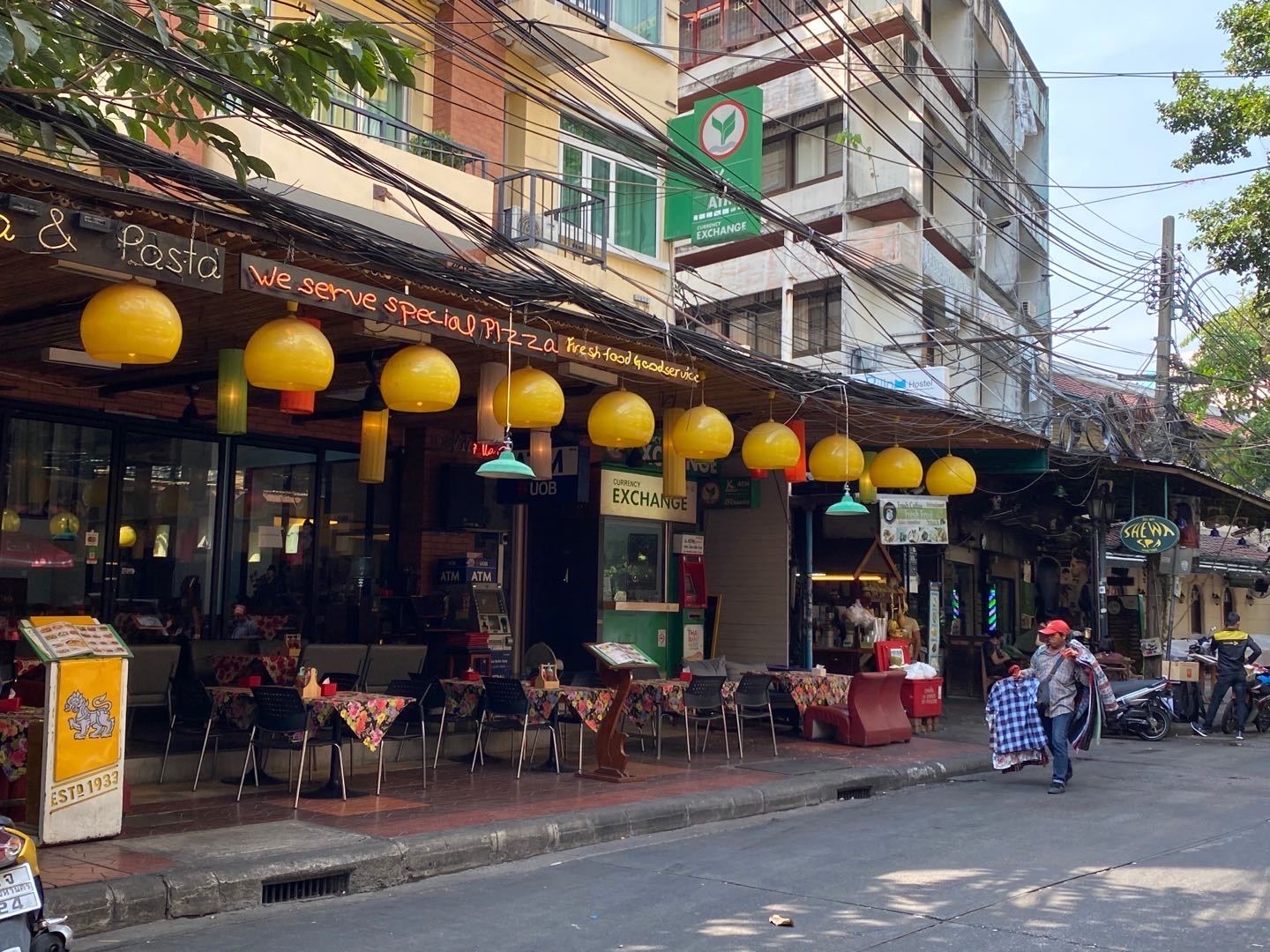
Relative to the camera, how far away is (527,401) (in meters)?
10.0

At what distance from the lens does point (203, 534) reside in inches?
555

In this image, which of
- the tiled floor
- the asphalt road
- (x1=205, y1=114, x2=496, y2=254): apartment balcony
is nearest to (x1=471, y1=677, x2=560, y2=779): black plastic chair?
the tiled floor

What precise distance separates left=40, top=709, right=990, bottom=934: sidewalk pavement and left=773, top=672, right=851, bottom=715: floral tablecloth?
2.42 feet

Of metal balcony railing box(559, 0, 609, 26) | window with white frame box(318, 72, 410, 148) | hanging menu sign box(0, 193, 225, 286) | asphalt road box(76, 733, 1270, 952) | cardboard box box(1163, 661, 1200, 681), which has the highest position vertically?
metal balcony railing box(559, 0, 609, 26)

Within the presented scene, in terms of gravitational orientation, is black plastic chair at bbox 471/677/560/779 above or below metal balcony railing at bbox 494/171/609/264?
below

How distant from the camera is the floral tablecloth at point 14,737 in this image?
27.4 feet

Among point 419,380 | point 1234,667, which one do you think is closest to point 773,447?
point 419,380

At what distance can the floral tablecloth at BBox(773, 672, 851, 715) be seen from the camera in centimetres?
1418

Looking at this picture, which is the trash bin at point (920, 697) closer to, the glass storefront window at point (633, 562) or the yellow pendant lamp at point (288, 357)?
the glass storefront window at point (633, 562)

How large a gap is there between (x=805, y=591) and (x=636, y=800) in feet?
27.0

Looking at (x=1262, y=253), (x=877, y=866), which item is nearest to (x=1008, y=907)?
(x=877, y=866)

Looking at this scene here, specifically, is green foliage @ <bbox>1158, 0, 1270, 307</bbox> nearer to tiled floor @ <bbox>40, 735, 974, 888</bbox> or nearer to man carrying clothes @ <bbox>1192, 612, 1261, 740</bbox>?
man carrying clothes @ <bbox>1192, 612, 1261, 740</bbox>

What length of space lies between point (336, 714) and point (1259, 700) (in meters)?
14.9

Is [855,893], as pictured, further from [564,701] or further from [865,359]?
[865,359]
